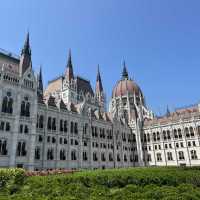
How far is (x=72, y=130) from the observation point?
180 ft

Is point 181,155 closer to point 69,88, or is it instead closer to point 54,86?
point 69,88

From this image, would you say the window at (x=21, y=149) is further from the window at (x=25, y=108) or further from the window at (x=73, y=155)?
the window at (x=73, y=155)

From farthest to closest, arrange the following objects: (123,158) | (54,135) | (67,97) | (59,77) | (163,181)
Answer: (59,77)
(67,97)
(123,158)
(54,135)
(163,181)

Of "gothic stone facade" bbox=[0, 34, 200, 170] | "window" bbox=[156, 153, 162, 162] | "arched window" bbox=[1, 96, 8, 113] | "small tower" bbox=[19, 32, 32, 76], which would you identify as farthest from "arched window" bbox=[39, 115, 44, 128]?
"window" bbox=[156, 153, 162, 162]

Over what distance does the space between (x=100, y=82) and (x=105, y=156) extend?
48.4m

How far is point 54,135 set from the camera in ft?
164

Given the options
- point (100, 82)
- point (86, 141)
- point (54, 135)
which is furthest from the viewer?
point (100, 82)

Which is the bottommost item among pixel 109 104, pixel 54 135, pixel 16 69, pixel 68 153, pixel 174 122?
pixel 68 153

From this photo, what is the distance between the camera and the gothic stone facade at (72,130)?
42.5m

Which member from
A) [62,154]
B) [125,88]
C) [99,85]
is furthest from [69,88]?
[125,88]

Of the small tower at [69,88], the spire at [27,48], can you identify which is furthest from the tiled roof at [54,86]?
the spire at [27,48]

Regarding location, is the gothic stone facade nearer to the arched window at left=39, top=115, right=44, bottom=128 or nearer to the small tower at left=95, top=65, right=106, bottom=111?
the arched window at left=39, top=115, right=44, bottom=128

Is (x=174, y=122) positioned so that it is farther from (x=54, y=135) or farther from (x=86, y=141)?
(x=54, y=135)

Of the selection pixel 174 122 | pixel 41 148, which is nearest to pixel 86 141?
Answer: pixel 41 148
